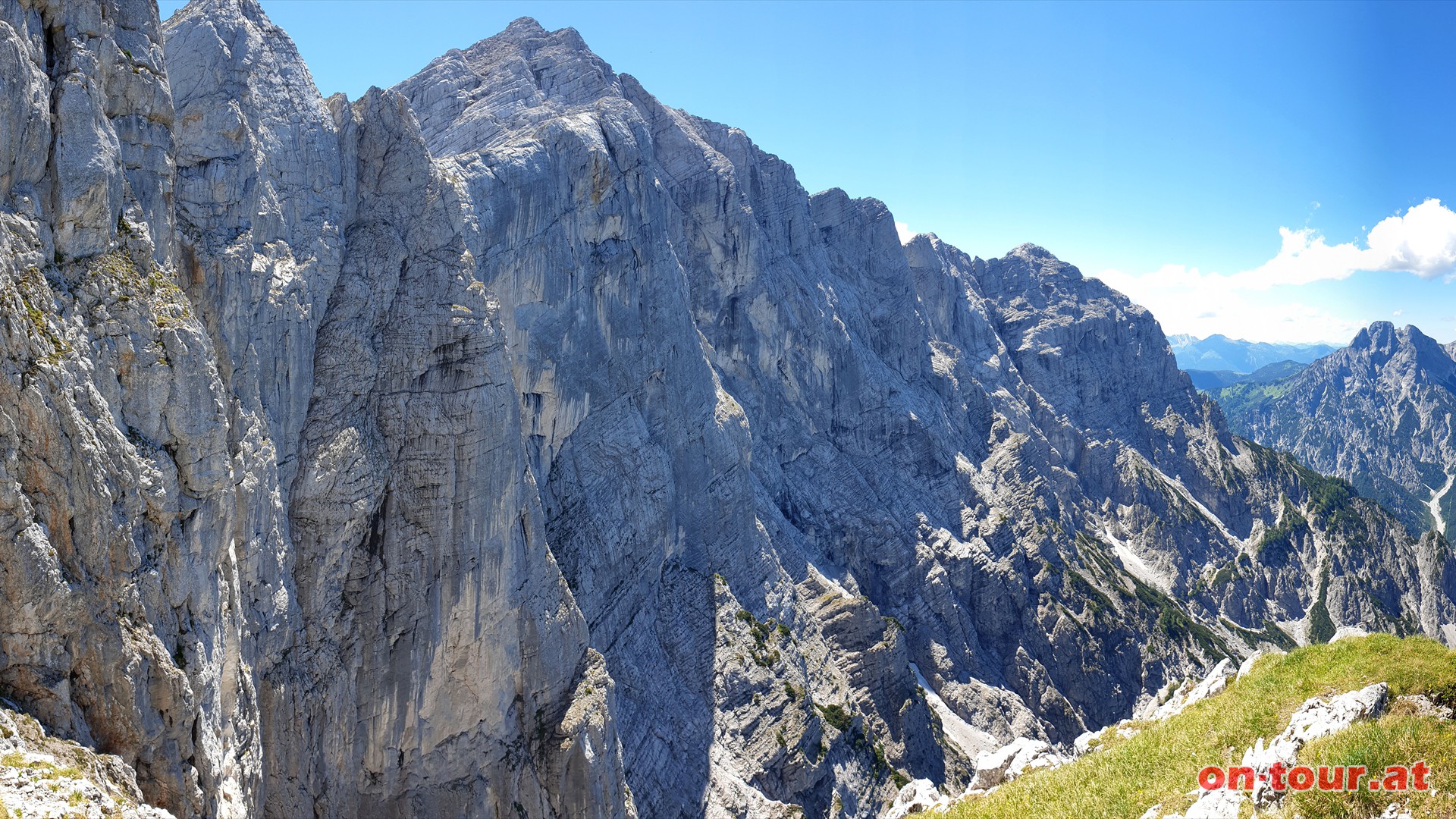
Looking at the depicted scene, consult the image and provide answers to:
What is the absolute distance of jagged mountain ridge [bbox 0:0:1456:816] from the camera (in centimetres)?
2250

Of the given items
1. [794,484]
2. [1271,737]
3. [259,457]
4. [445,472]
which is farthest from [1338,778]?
[794,484]

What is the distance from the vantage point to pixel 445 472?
4072 centimetres

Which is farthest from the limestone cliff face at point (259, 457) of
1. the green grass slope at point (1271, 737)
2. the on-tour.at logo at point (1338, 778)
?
the on-tour.at logo at point (1338, 778)

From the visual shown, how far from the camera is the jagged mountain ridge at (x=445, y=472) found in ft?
73.8

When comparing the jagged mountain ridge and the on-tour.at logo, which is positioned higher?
the jagged mountain ridge

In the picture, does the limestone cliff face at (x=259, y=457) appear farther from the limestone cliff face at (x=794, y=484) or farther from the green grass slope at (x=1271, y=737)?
the green grass slope at (x=1271, y=737)

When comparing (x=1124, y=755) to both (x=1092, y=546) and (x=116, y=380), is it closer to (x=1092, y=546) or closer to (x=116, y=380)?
(x=116, y=380)

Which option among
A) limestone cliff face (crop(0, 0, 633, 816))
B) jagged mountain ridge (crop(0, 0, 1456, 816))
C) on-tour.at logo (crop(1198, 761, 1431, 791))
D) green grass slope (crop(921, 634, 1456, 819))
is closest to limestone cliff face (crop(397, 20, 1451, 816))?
jagged mountain ridge (crop(0, 0, 1456, 816))

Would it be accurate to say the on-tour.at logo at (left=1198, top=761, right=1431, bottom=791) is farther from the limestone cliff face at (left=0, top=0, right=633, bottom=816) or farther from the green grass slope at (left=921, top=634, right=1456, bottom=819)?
the limestone cliff face at (left=0, top=0, right=633, bottom=816)

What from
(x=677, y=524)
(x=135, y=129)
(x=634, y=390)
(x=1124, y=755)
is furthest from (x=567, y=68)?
(x=1124, y=755)

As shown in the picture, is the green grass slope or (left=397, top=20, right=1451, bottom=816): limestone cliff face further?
(left=397, top=20, right=1451, bottom=816): limestone cliff face

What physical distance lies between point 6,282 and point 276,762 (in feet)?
73.7

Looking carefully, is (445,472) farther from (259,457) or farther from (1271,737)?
(1271,737)

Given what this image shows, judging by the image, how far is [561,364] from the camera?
202 feet
